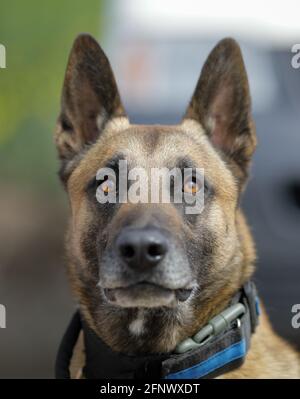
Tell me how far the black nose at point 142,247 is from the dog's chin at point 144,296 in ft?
0.32

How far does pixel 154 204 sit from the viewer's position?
10.2 feet

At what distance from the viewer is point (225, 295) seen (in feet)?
10.5

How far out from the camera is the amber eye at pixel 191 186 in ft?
10.7

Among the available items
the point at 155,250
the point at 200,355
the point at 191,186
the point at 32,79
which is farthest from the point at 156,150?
the point at 32,79

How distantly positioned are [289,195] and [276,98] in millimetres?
884

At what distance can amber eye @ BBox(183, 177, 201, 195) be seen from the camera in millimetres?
3268

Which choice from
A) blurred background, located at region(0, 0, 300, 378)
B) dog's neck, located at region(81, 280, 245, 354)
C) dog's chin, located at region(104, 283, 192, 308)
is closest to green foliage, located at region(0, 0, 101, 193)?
blurred background, located at region(0, 0, 300, 378)

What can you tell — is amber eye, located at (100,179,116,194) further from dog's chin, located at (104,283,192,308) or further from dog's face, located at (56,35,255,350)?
dog's chin, located at (104,283,192,308)

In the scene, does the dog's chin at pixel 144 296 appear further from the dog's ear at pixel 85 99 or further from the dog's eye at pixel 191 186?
the dog's ear at pixel 85 99

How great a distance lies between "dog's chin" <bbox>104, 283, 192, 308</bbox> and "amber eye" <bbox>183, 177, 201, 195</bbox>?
19.9 inches

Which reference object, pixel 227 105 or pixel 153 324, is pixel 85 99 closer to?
pixel 227 105

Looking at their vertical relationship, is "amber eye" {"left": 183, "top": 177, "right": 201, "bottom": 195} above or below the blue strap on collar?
above

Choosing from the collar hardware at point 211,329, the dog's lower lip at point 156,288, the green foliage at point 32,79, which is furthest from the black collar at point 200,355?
the green foliage at point 32,79
